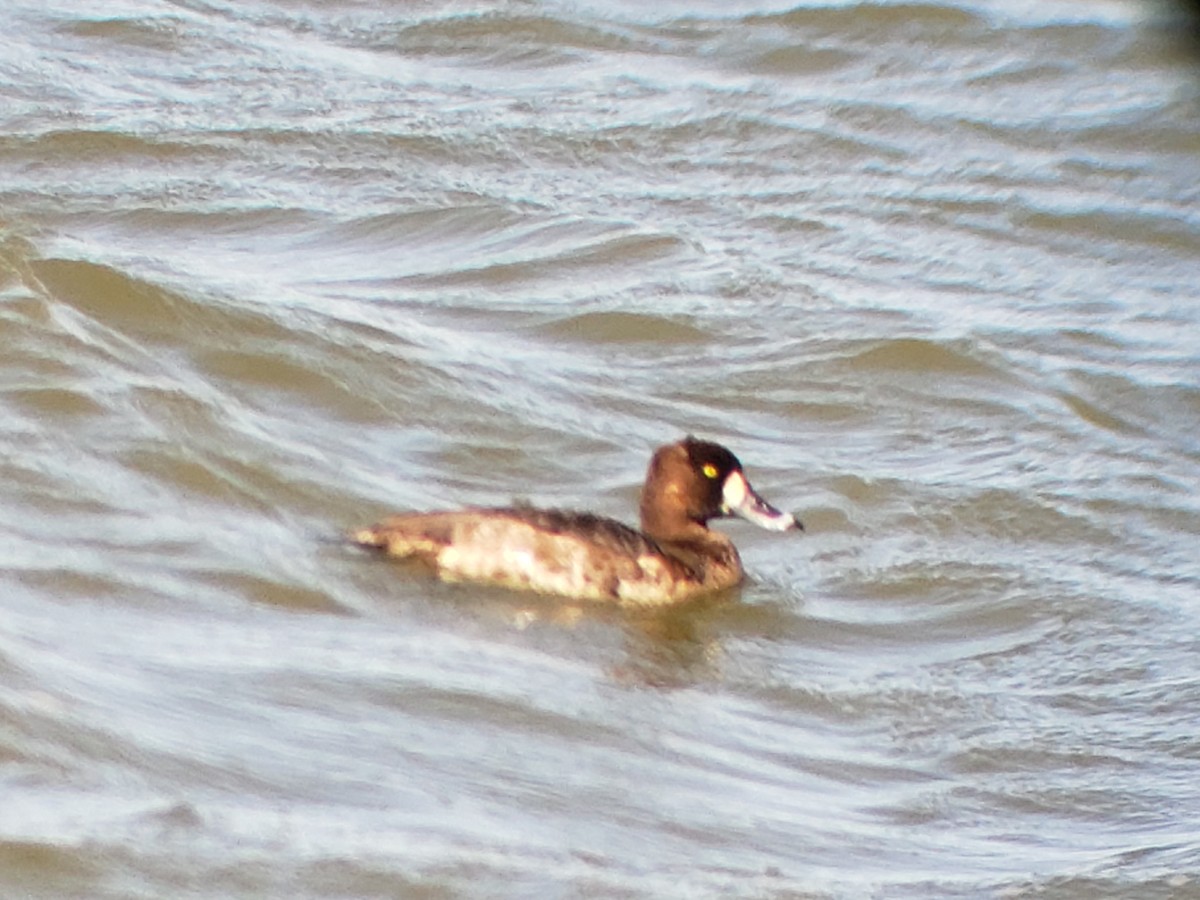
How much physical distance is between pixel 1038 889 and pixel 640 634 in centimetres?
263

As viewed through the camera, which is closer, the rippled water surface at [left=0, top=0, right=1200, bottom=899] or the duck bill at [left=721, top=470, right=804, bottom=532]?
the rippled water surface at [left=0, top=0, right=1200, bottom=899]

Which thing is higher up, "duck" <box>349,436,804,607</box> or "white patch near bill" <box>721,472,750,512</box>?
"white patch near bill" <box>721,472,750,512</box>

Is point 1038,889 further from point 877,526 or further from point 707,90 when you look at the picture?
point 707,90

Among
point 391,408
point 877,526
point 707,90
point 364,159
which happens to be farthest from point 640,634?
point 707,90

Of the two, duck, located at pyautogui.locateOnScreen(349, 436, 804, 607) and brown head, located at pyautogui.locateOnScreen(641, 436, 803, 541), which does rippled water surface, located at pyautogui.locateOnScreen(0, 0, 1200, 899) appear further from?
brown head, located at pyautogui.locateOnScreen(641, 436, 803, 541)

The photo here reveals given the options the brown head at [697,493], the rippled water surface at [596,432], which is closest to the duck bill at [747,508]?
the brown head at [697,493]

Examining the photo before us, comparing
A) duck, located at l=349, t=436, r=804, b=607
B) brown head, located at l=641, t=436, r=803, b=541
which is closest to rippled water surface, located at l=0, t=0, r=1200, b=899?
duck, located at l=349, t=436, r=804, b=607

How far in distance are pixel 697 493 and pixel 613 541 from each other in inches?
25.0

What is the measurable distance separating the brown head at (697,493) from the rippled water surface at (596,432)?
0.89 feet

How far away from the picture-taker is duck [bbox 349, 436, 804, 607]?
8.48 m

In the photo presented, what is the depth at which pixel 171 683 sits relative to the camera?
6.76m

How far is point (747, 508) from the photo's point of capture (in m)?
9.18

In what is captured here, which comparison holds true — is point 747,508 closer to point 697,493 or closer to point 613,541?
point 697,493

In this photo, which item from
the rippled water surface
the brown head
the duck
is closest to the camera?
the rippled water surface
